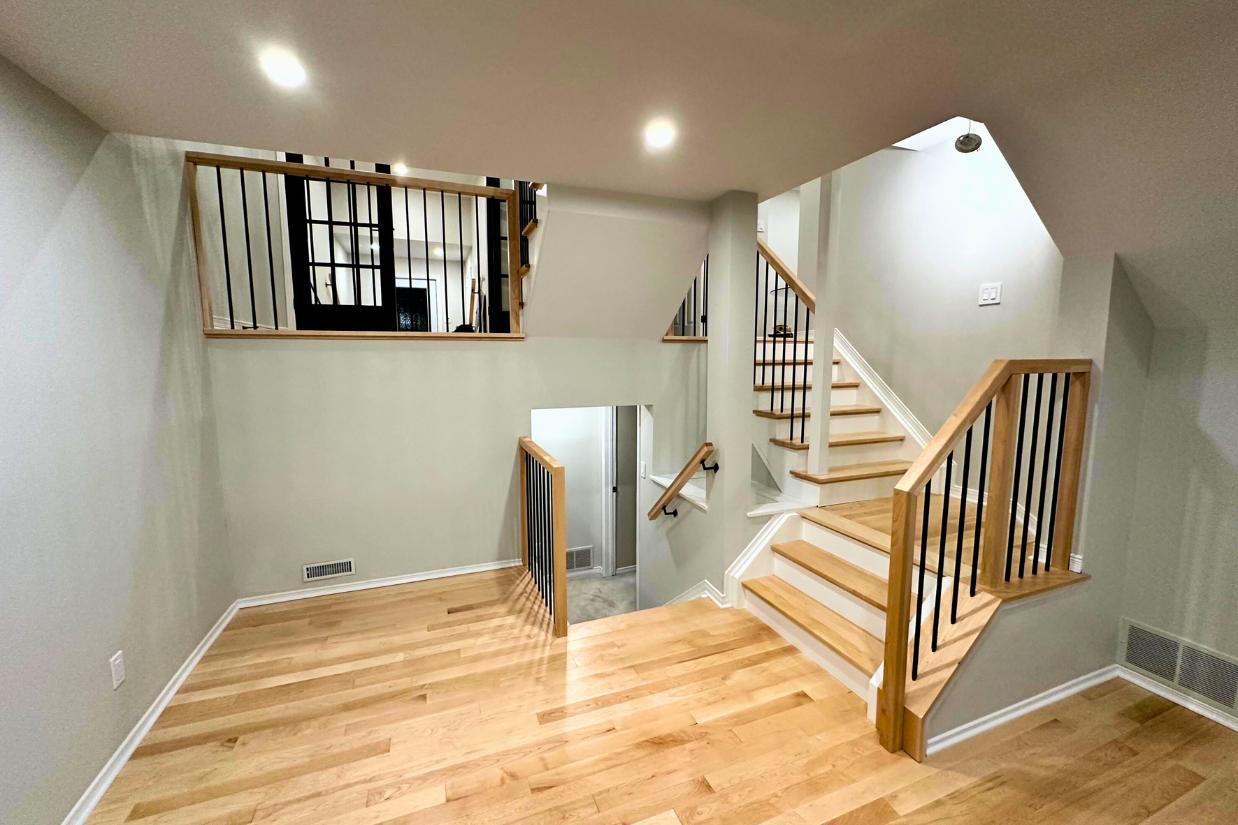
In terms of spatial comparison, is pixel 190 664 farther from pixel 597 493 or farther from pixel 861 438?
pixel 861 438

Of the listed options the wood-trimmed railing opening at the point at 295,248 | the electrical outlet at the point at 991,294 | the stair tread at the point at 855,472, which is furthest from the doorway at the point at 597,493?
the electrical outlet at the point at 991,294

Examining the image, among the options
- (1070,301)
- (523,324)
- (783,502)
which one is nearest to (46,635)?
(523,324)

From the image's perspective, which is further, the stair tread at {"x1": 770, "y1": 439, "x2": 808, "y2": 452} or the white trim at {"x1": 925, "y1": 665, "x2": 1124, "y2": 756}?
the stair tread at {"x1": 770, "y1": 439, "x2": 808, "y2": 452}

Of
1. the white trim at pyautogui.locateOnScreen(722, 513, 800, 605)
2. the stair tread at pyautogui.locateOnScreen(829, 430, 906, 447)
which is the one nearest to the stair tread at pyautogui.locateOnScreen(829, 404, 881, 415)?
the stair tread at pyautogui.locateOnScreen(829, 430, 906, 447)

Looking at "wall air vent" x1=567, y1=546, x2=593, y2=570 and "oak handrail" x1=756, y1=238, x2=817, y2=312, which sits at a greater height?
"oak handrail" x1=756, y1=238, x2=817, y2=312

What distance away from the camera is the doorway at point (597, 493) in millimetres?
5371

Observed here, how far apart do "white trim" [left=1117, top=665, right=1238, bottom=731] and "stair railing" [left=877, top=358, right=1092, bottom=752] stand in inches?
26.2

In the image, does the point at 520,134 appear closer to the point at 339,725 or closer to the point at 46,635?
the point at 46,635

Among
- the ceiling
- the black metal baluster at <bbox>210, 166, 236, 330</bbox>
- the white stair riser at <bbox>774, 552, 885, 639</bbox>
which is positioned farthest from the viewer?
the black metal baluster at <bbox>210, 166, 236, 330</bbox>

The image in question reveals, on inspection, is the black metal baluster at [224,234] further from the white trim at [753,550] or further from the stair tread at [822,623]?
the stair tread at [822,623]

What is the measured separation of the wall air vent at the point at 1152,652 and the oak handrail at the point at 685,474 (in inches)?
82.6

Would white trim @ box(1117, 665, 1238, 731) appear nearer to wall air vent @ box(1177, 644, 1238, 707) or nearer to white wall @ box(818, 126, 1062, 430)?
wall air vent @ box(1177, 644, 1238, 707)

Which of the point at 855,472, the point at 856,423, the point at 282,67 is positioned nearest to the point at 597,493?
the point at 856,423

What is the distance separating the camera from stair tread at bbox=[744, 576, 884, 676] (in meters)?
2.19
